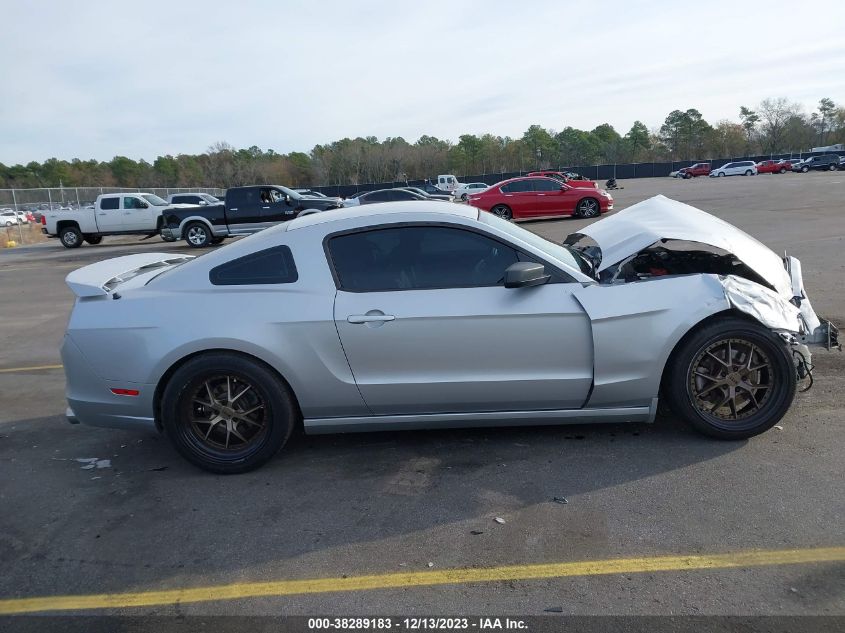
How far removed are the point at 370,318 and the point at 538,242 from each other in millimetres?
1355

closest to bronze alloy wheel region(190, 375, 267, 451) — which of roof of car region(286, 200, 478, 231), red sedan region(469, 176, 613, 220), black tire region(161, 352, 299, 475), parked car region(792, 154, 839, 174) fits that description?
black tire region(161, 352, 299, 475)

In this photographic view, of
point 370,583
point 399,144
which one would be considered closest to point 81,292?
point 370,583

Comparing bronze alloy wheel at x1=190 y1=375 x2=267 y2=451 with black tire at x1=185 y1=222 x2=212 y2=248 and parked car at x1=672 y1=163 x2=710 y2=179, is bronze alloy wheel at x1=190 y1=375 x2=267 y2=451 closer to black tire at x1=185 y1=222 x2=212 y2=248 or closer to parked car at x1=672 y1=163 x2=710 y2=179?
black tire at x1=185 y1=222 x2=212 y2=248

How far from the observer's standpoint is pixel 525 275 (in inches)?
153

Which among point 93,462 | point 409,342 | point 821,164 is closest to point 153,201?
point 93,462

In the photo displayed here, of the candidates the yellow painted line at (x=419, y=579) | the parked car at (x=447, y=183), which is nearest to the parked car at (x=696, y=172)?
the parked car at (x=447, y=183)

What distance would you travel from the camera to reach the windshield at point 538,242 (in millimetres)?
4345

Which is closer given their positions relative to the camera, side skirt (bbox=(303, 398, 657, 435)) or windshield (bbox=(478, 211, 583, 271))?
side skirt (bbox=(303, 398, 657, 435))

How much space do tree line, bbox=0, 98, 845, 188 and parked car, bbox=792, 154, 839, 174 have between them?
165ft

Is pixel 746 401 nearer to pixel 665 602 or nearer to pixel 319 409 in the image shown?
pixel 665 602

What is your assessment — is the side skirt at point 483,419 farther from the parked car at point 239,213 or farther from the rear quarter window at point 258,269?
the parked car at point 239,213

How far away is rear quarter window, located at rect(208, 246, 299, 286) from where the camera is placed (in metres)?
4.20

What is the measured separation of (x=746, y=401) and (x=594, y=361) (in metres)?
1.05

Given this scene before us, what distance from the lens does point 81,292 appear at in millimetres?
4285
